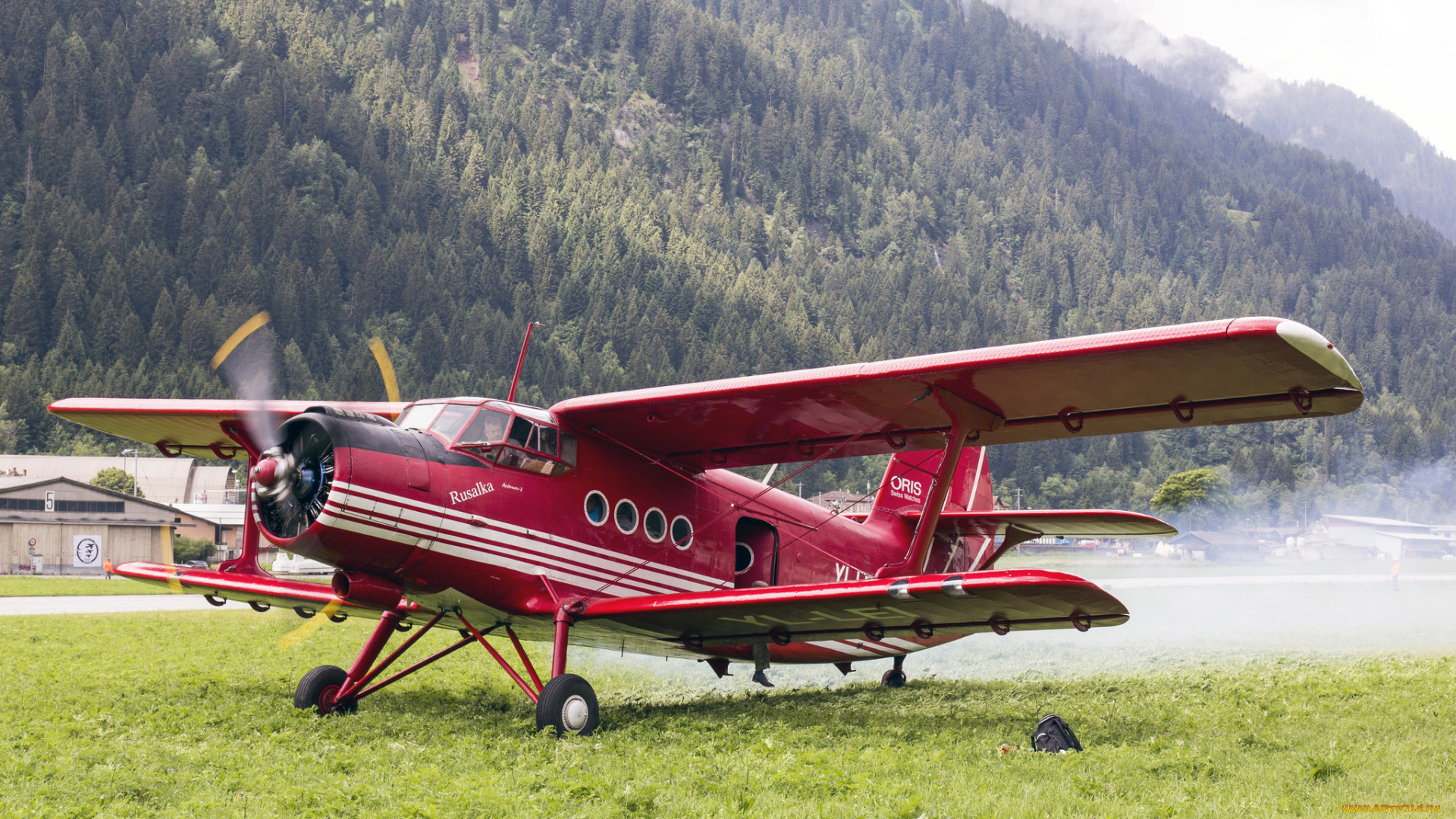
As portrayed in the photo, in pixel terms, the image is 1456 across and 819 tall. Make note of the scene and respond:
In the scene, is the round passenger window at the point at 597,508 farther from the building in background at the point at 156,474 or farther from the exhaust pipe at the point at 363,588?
the building in background at the point at 156,474

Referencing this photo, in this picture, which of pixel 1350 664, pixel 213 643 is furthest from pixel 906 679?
pixel 213 643

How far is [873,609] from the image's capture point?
33.6ft

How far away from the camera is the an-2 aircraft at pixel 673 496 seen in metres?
9.63

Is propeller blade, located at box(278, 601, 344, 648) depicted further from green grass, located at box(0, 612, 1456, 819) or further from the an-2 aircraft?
green grass, located at box(0, 612, 1456, 819)

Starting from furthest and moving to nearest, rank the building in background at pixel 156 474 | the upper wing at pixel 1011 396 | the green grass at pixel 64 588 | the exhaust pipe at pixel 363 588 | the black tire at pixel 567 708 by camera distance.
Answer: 1. the building in background at pixel 156 474
2. the green grass at pixel 64 588
3. the exhaust pipe at pixel 363 588
4. the black tire at pixel 567 708
5. the upper wing at pixel 1011 396

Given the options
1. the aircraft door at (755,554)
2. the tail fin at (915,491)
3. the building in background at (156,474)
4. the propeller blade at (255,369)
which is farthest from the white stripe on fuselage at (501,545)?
the building in background at (156,474)

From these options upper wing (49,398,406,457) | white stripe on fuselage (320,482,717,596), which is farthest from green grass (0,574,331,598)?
white stripe on fuselage (320,482,717,596)

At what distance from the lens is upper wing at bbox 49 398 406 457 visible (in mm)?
12820

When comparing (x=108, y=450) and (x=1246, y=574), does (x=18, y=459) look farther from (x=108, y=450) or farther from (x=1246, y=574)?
(x=1246, y=574)

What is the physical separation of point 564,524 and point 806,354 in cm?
18678

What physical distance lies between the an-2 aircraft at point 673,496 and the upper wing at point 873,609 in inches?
1.4

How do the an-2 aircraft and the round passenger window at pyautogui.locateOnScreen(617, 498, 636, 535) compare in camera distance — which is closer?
the an-2 aircraft

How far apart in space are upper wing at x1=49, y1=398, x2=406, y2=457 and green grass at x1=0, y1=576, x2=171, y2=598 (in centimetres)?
2263

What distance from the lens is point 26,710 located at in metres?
11.0
